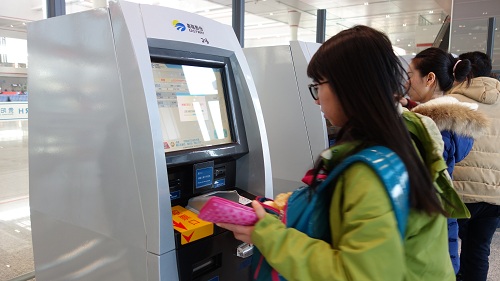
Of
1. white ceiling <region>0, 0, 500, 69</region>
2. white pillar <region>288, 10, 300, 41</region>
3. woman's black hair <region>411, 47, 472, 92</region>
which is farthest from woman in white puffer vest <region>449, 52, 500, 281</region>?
white pillar <region>288, 10, 300, 41</region>

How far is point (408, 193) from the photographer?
80 cm

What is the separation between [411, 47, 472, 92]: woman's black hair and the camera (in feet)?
6.75

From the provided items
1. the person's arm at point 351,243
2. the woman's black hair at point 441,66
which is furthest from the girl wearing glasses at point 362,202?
the woman's black hair at point 441,66

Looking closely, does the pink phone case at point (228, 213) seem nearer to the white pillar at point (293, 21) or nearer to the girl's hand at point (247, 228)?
the girl's hand at point (247, 228)

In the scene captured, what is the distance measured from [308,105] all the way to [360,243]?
1.56 metres

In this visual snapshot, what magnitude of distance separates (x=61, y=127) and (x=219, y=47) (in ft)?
1.97

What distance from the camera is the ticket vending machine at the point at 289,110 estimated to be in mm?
2250

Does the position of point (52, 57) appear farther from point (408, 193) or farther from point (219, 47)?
point (408, 193)

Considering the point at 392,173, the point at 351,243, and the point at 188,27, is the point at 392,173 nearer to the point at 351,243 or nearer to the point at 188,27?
the point at 351,243

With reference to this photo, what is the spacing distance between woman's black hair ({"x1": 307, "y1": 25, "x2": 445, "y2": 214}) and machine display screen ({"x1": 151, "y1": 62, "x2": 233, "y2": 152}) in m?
0.59

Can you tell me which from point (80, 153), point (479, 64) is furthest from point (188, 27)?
point (479, 64)

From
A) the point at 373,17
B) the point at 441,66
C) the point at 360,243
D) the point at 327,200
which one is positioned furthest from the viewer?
the point at 373,17

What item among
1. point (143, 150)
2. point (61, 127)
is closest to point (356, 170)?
point (143, 150)

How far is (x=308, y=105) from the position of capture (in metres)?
2.25
